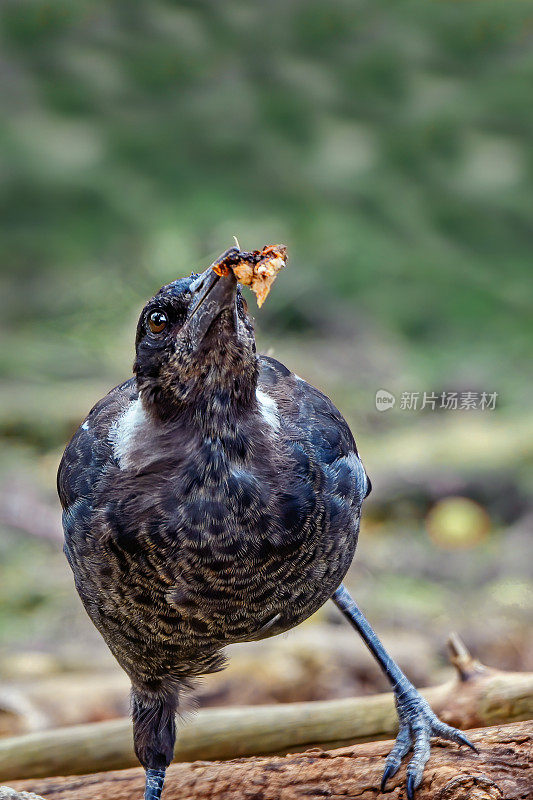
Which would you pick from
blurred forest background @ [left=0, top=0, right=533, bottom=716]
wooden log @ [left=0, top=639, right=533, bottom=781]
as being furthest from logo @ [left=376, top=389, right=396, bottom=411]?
wooden log @ [left=0, top=639, right=533, bottom=781]

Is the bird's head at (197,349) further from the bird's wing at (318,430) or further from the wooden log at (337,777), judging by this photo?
the wooden log at (337,777)

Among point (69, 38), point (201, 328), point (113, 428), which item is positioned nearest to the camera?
point (201, 328)

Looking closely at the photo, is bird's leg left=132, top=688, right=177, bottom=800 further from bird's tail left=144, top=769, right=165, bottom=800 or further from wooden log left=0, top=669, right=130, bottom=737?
wooden log left=0, top=669, right=130, bottom=737

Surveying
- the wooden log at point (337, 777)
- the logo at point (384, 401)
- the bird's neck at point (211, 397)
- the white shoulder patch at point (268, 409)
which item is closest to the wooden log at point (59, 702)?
the wooden log at point (337, 777)

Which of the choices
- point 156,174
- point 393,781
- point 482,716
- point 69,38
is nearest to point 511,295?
point 156,174

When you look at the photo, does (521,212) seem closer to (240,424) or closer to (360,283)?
(360,283)

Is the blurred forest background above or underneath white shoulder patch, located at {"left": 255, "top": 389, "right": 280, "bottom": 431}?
above
